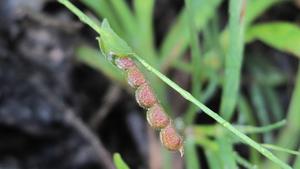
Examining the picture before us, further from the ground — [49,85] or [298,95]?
[49,85]

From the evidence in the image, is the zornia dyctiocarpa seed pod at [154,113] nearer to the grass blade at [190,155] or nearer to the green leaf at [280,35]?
the grass blade at [190,155]

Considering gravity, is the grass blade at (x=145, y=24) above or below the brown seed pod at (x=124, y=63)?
below

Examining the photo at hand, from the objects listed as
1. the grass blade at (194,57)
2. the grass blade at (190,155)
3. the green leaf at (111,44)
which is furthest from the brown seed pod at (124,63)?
the grass blade at (190,155)

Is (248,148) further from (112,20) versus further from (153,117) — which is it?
(153,117)

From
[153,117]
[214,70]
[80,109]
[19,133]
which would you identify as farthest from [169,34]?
[153,117]

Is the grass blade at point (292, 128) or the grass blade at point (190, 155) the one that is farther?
the grass blade at point (292, 128)

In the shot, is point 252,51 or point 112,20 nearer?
point 112,20

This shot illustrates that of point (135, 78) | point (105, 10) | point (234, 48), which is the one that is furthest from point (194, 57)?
point (135, 78)
